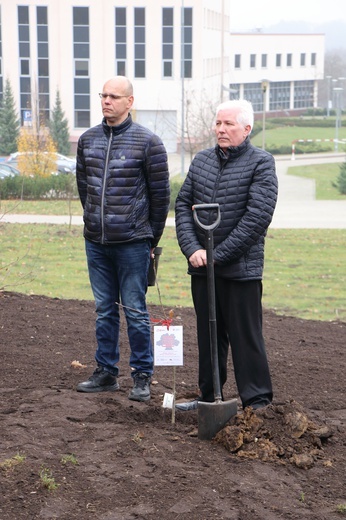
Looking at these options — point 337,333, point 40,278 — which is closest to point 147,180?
point 337,333

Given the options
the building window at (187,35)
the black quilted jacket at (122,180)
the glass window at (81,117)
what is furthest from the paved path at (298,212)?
the glass window at (81,117)

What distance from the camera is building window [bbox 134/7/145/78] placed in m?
62.8

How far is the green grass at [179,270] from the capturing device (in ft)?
36.8

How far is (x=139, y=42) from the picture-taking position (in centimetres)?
6353

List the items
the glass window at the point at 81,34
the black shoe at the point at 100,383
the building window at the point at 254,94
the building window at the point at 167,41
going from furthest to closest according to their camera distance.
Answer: the building window at the point at 254,94, the glass window at the point at 81,34, the building window at the point at 167,41, the black shoe at the point at 100,383

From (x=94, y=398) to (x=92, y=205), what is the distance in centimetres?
122

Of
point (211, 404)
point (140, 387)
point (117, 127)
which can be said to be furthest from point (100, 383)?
point (117, 127)

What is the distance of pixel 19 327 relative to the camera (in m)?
7.39

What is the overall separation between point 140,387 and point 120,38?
60.1 meters

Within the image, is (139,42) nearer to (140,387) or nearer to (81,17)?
(81,17)

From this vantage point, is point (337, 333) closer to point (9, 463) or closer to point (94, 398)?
point (94, 398)

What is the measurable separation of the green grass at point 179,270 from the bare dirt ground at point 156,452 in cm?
308

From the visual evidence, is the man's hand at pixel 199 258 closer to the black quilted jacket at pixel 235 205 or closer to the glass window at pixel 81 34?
the black quilted jacket at pixel 235 205

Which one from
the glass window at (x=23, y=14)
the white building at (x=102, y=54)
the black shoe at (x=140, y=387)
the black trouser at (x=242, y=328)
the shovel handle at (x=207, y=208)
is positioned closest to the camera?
the shovel handle at (x=207, y=208)
